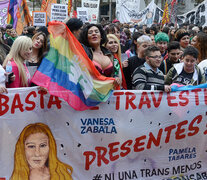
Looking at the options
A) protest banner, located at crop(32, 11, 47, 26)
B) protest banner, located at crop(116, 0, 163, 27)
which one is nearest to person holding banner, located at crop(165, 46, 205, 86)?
protest banner, located at crop(32, 11, 47, 26)

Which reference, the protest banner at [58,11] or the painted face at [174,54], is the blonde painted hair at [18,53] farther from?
the protest banner at [58,11]

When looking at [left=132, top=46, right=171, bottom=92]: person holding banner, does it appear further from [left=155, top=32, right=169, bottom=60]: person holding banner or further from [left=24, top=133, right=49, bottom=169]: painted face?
[left=155, top=32, right=169, bottom=60]: person holding banner

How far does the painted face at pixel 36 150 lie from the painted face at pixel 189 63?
6.83 feet

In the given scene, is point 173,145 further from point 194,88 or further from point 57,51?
point 57,51

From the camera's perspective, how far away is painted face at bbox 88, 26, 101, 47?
14.7 feet

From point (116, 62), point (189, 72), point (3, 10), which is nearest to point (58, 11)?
point (3, 10)

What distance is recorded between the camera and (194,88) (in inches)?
169

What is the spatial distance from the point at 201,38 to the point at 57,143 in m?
3.07

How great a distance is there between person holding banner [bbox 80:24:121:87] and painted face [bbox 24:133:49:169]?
1113 mm

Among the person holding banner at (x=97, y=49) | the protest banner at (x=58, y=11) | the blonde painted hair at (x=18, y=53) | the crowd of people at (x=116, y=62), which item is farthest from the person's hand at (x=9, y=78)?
the protest banner at (x=58, y=11)

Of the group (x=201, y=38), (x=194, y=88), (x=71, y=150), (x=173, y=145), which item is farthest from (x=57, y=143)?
(x=201, y=38)

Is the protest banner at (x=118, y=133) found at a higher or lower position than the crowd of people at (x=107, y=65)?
lower

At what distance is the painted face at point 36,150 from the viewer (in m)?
3.89

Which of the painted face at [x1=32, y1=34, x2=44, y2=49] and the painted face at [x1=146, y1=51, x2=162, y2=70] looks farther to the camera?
the painted face at [x1=32, y1=34, x2=44, y2=49]
